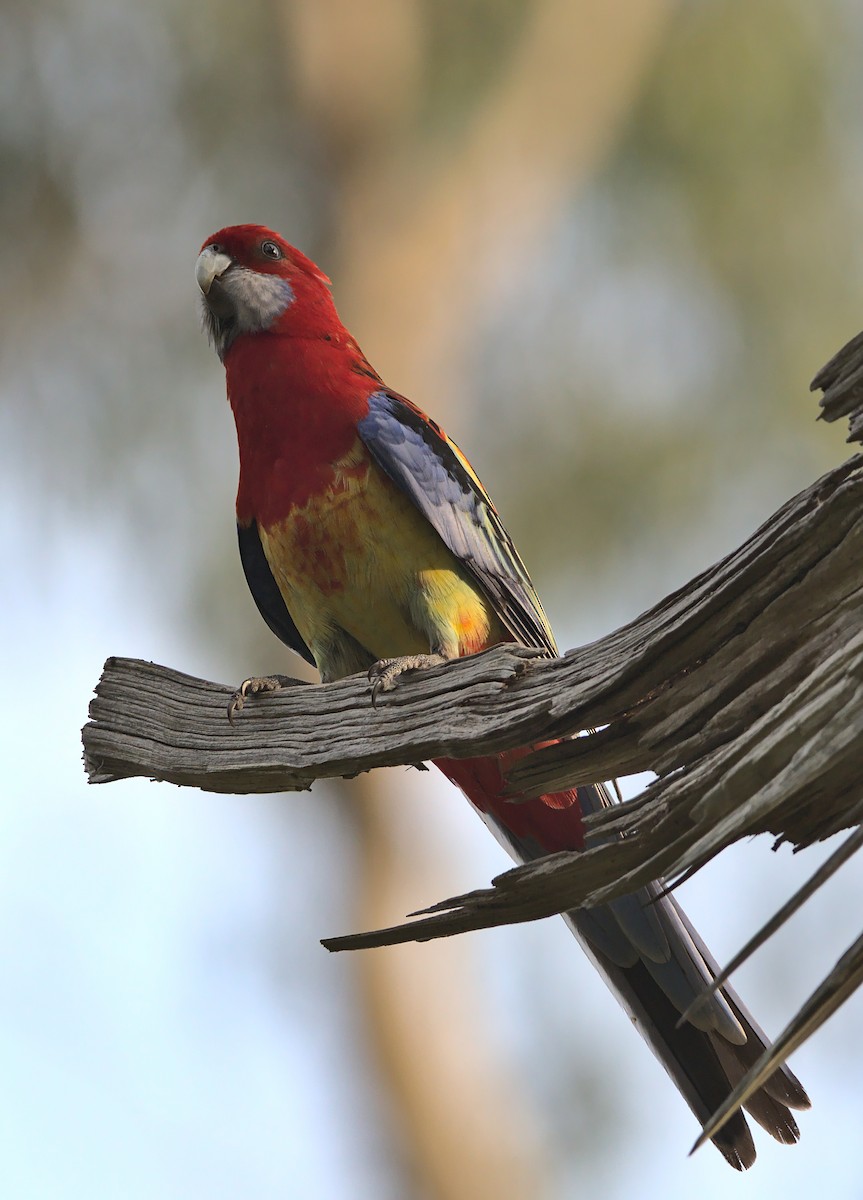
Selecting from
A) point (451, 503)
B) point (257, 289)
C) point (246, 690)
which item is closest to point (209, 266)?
point (257, 289)

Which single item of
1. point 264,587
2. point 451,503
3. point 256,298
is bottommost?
point 451,503

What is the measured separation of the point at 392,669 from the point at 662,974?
111 cm

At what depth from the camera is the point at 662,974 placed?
327cm

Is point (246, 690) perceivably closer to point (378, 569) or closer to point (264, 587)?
point (378, 569)

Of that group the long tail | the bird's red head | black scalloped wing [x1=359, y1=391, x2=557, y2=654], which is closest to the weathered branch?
the long tail

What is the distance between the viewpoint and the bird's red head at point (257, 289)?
4203mm

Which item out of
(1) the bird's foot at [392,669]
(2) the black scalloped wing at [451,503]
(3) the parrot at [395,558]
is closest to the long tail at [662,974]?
(3) the parrot at [395,558]

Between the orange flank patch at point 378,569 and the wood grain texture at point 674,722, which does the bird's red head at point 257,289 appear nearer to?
the orange flank patch at point 378,569

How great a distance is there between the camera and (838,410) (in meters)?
1.97

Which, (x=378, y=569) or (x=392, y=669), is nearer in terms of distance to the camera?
(x=392, y=669)

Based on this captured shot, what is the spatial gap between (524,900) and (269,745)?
920mm

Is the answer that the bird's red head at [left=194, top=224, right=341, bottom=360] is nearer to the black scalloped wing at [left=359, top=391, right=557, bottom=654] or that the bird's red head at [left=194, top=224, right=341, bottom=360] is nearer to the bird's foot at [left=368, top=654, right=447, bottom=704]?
the black scalloped wing at [left=359, top=391, right=557, bottom=654]

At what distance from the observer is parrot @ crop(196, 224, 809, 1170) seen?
131 inches

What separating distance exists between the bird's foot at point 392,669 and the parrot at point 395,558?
38 millimetres
